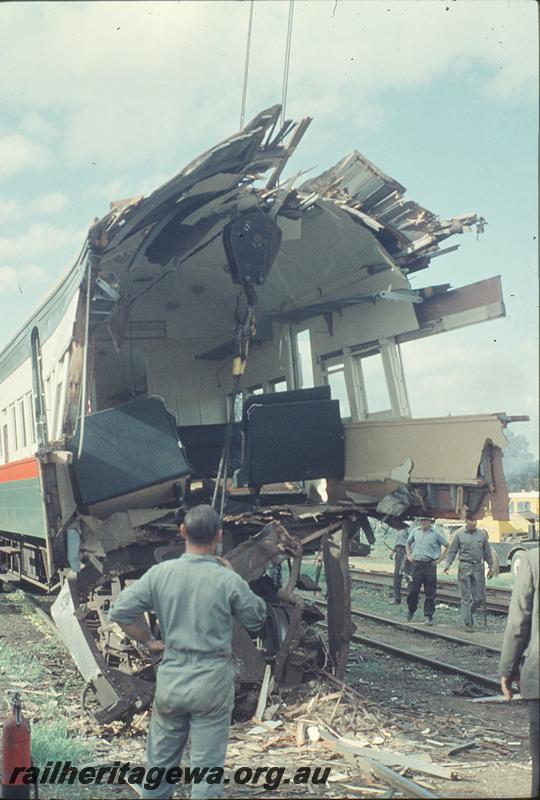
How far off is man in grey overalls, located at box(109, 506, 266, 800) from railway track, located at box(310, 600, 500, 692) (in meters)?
5.39

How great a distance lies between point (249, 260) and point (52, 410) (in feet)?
8.19

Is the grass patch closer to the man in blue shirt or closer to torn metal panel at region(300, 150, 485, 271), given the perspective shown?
torn metal panel at region(300, 150, 485, 271)

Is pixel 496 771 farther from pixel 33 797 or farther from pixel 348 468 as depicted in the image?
pixel 348 468

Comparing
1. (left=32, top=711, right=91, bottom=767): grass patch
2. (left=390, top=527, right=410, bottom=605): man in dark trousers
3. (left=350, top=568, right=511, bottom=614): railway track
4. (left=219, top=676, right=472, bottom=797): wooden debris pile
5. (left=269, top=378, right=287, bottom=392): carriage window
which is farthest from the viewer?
(left=390, top=527, right=410, bottom=605): man in dark trousers

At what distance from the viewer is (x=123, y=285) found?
30.4 ft

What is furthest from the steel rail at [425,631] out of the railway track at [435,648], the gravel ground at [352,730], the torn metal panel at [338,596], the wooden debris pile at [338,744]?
the wooden debris pile at [338,744]

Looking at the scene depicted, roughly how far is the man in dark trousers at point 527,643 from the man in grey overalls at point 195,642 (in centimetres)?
156

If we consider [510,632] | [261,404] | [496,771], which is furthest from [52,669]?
[510,632]

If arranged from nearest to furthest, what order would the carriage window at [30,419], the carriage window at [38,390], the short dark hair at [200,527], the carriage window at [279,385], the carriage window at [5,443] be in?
the short dark hair at [200,527] < the carriage window at [38,390] < the carriage window at [30,419] < the carriage window at [279,385] < the carriage window at [5,443]

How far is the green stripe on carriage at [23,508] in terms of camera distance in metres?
8.39

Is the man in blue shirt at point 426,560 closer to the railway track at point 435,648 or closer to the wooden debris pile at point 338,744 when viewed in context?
the railway track at point 435,648

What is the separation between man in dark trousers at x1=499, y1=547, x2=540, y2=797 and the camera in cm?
496

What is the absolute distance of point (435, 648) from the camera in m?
11.6
